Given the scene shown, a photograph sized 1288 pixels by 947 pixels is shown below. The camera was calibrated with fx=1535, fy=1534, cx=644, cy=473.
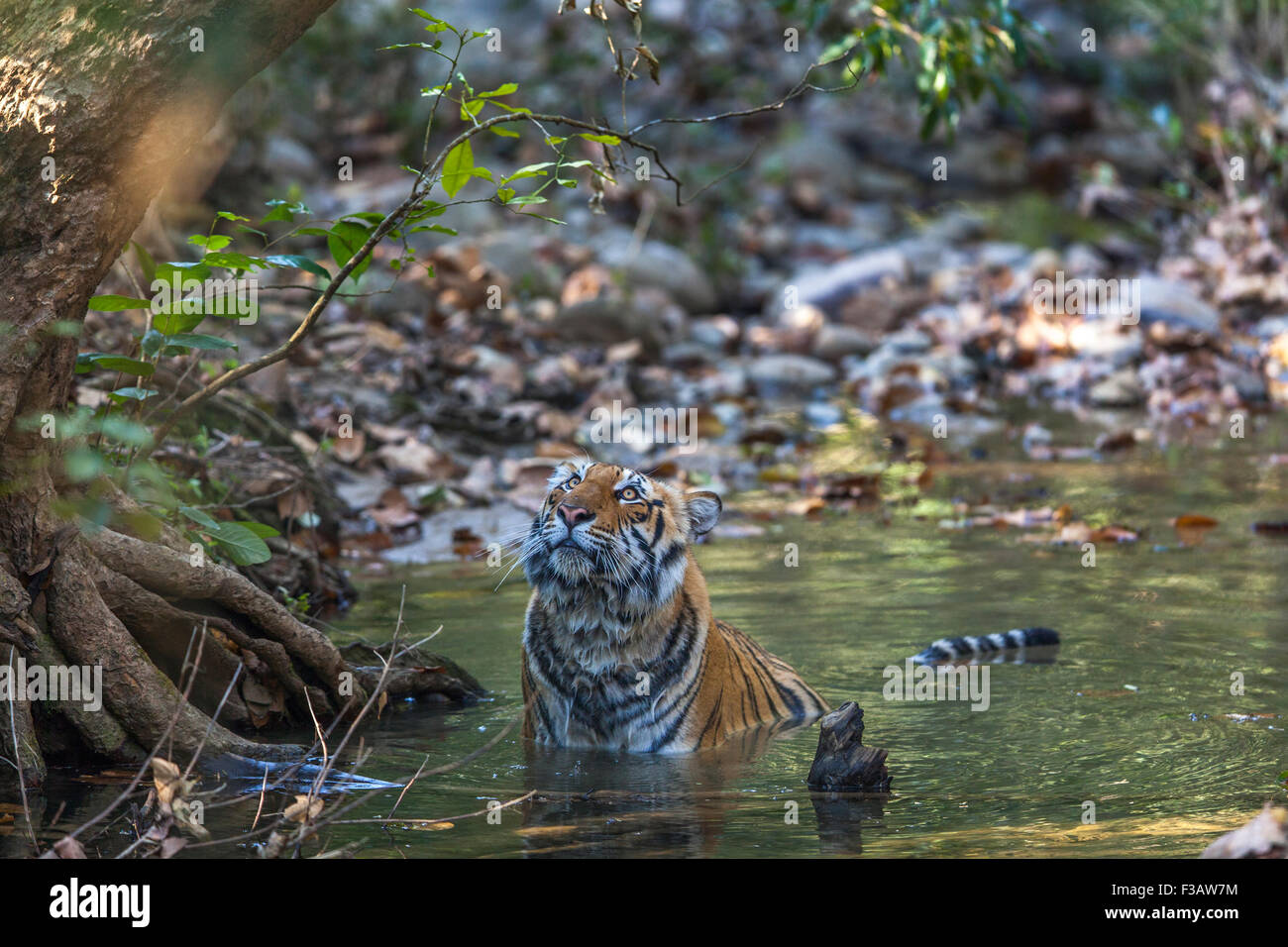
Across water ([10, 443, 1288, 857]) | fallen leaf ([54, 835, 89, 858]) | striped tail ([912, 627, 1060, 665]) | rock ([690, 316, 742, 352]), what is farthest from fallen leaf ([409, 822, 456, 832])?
rock ([690, 316, 742, 352])

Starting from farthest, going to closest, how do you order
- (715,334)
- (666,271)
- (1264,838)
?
(666,271), (715,334), (1264,838)

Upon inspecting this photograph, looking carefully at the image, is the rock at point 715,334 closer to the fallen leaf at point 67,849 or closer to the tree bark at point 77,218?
the tree bark at point 77,218

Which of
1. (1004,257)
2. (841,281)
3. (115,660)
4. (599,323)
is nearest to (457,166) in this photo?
(115,660)

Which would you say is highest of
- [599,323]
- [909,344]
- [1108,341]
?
[599,323]

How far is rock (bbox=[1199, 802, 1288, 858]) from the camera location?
3203mm

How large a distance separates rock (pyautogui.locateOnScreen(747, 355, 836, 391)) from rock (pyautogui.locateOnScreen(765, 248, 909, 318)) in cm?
223

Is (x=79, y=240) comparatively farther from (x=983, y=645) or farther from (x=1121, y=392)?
(x=1121, y=392)

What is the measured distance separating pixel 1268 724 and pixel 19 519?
13.2 ft

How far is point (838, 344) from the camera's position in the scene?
15.3 meters

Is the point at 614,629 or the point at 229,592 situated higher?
the point at 229,592

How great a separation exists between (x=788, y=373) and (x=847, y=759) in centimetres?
989

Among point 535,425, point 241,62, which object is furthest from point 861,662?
point 535,425

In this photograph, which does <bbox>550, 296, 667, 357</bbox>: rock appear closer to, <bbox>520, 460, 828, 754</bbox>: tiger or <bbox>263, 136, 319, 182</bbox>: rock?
<bbox>263, 136, 319, 182</bbox>: rock

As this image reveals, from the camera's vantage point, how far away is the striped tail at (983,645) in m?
6.23
